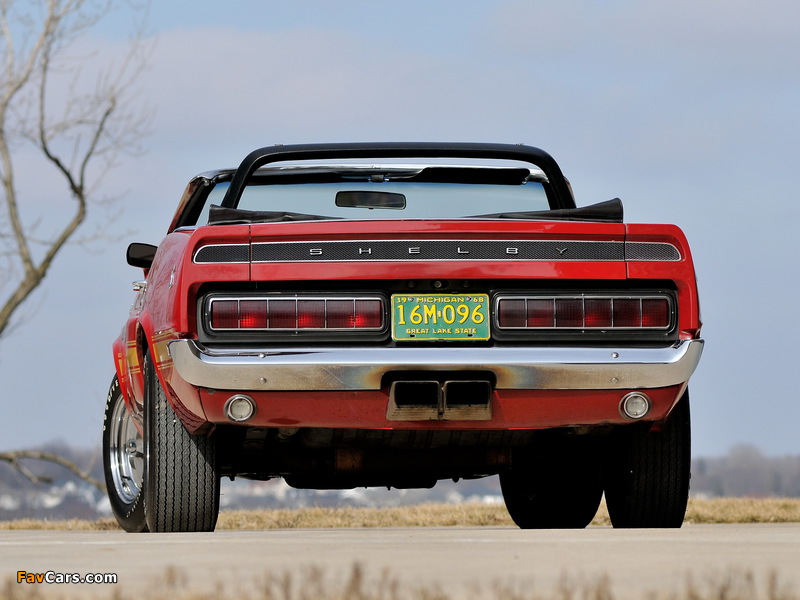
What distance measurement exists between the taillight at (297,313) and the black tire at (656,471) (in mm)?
1313

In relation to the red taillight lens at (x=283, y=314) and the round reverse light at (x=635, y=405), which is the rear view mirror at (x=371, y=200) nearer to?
the red taillight lens at (x=283, y=314)

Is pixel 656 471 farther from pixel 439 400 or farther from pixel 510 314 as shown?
pixel 439 400

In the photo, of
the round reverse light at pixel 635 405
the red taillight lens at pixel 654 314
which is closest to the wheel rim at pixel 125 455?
the round reverse light at pixel 635 405

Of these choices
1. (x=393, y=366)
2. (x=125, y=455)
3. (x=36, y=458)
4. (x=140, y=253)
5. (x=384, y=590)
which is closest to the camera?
(x=384, y=590)

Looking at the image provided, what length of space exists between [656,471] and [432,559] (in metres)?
2.37

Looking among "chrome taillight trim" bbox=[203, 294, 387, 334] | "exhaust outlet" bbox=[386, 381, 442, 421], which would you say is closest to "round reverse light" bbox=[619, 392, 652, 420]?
"exhaust outlet" bbox=[386, 381, 442, 421]

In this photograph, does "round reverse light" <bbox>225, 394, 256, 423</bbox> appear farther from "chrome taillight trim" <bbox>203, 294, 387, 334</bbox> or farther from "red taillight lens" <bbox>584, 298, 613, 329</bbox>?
"red taillight lens" <bbox>584, 298, 613, 329</bbox>

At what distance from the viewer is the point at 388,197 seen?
6.63 metres

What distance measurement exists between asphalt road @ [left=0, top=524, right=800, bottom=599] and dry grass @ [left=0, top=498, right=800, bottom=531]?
141 inches

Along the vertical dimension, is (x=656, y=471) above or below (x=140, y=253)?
below

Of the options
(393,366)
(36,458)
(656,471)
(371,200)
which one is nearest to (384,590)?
(393,366)

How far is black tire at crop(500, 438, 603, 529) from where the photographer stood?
6.49 metres

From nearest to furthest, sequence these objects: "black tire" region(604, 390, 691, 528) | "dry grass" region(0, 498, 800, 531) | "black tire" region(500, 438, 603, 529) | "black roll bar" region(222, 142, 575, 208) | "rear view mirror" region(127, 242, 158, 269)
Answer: "black tire" region(604, 390, 691, 528) < "black roll bar" region(222, 142, 575, 208) < "black tire" region(500, 438, 603, 529) < "rear view mirror" region(127, 242, 158, 269) < "dry grass" region(0, 498, 800, 531)

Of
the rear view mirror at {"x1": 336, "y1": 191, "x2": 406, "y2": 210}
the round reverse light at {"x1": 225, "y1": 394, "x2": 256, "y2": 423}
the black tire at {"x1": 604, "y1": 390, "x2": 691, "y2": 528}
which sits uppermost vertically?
the rear view mirror at {"x1": 336, "y1": 191, "x2": 406, "y2": 210}
